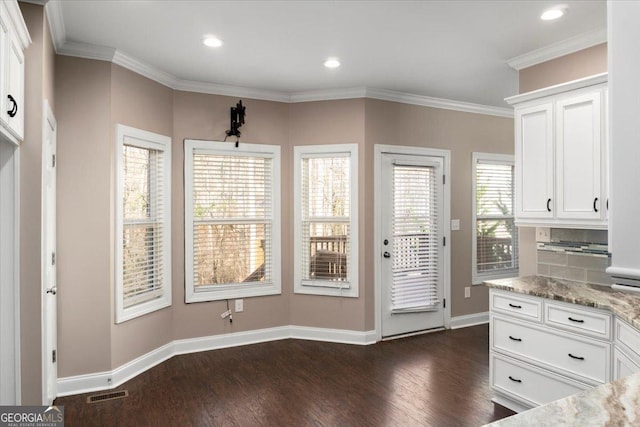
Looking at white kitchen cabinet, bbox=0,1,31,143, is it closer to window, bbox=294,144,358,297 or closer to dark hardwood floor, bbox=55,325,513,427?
dark hardwood floor, bbox=55,325,513,427

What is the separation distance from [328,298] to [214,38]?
2.74m

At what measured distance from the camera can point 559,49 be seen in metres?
3.27

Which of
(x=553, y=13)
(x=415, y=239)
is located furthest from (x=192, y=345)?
(x=553, y=13)

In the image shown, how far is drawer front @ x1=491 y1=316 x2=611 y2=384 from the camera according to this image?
7.79 feet

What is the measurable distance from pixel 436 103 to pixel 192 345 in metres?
3.71

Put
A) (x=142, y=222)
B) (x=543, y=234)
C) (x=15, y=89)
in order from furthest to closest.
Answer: (x=142, y=222) < (x=543, y=234) < (x=15, y=89)

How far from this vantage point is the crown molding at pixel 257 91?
3.23 meters

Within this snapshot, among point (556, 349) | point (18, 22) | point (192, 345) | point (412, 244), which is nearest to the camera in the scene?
point (18, 22)

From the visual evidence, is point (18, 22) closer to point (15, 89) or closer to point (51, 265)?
point (15, 89)

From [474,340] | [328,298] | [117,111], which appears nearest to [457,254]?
[474,340]

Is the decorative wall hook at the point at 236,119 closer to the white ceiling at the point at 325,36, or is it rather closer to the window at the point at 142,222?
the white ceiling at the point at 325,36

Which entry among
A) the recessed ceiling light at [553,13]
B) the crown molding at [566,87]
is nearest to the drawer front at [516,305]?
the crown molding at [566,87]

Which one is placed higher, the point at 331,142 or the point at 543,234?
the point at 331,142

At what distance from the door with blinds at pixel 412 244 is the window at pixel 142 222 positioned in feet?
7.24
